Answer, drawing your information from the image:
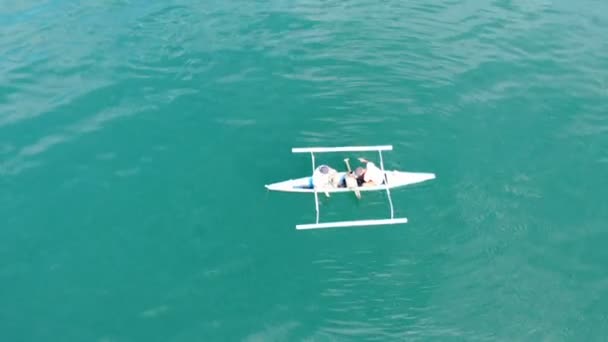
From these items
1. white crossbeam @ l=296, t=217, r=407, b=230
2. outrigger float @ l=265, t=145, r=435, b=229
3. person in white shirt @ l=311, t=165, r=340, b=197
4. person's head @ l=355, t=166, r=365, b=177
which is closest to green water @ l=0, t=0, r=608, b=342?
outrigger float @ l=265, t=145, r=435, b=229

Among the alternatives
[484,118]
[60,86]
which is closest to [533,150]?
[484,118]

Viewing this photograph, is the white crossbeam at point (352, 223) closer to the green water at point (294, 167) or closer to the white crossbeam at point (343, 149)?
the green water at point (294, 167)

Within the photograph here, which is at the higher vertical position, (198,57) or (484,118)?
(198,57)

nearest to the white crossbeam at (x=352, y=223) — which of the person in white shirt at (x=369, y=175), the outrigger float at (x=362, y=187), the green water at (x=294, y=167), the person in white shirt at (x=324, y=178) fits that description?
the outrigger float at (x=362, y=187)

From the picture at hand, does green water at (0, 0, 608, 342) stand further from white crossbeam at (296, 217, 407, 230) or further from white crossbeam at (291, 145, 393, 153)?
white crossbeam at (291, 145, 393, 153)

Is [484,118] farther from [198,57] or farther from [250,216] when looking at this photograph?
[198,57]

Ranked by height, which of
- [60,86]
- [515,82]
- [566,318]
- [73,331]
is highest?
[60,86]

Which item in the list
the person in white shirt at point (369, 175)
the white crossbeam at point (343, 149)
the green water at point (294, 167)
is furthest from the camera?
the white crossbeam at point (343, 149)
